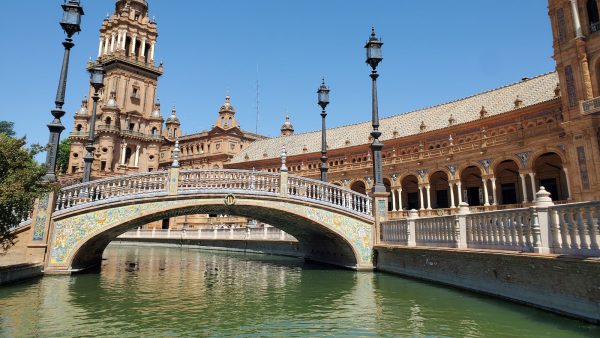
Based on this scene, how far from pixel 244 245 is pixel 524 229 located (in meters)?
25.5

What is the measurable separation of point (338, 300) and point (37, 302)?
7.29 metres

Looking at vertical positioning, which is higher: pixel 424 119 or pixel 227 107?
pixel 227 107

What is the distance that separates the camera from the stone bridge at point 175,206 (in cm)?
1350

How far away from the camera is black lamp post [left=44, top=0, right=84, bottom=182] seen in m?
13.5

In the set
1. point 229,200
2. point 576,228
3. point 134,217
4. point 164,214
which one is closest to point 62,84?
point 134,217

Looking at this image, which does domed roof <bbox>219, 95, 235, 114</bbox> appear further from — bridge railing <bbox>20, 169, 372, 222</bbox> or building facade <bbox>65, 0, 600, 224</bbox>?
bridge railing <bbox>20, 169, 372, 222</bbox>

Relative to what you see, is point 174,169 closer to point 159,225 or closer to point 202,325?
point 202,325

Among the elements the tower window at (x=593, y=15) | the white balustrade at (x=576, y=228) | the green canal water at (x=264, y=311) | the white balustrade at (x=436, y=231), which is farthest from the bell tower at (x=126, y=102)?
the white balustrade at (x=576, y=228)

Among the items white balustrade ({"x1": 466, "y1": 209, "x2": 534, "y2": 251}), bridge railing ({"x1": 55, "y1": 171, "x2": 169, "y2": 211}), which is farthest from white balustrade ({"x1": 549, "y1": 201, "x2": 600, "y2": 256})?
bridge railing ({"x1": 55, "y1": 171, "x2": 169, "y2": 211})

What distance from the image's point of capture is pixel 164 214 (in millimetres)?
15648

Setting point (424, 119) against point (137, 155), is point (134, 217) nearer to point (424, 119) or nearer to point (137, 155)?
point (424, 119)

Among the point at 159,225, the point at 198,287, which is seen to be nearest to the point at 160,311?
the point at 198,287

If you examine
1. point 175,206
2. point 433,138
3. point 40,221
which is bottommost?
point 40,221

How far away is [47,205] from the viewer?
525 inches
